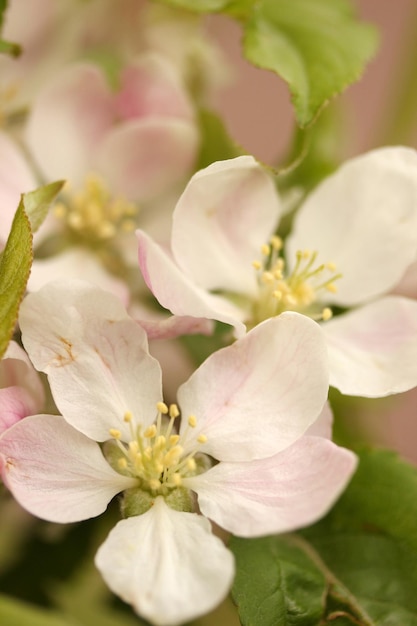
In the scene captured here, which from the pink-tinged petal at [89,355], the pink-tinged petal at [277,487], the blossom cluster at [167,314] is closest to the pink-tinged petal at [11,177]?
the blossom cluster at [167,314]

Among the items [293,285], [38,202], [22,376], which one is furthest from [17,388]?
[293,285]

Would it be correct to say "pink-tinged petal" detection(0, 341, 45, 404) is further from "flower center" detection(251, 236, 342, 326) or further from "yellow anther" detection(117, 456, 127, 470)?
"flower center" detection(251, 236, 342, 326)

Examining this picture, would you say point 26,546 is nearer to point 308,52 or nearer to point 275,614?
point 275,614

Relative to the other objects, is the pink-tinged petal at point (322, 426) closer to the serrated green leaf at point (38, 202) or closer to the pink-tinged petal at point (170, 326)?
the pink-tinged petal at point (170, 326)

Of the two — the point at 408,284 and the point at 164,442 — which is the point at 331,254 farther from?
the point at 164,442

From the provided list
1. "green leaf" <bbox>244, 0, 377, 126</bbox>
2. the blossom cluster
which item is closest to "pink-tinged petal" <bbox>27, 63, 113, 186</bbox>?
the blossom cluster

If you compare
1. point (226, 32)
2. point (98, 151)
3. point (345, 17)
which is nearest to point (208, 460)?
point (98, 151)

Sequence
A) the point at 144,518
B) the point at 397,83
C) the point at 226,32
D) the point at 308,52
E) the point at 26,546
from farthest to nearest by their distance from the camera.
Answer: the point at 226,32 → the point at 397,83 → the point at 26,546 → the point at 308,52 → the point at 144,518

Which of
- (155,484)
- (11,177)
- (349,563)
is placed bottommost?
(349,563)
